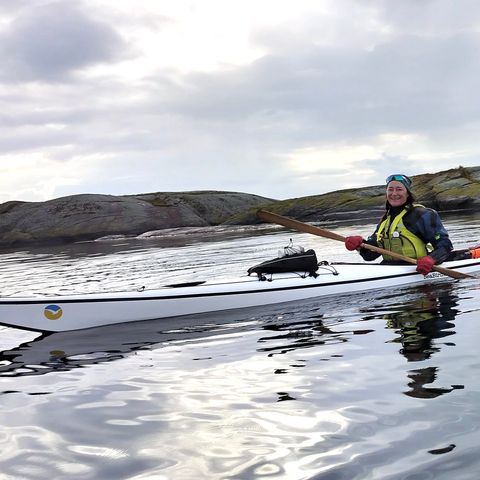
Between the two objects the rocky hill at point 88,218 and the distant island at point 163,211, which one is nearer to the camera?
the distant island at point 163,211

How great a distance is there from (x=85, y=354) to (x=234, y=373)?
97.0 inches

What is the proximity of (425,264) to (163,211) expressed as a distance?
50.0 meters

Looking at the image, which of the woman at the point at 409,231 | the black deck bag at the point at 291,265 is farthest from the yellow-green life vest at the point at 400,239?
the black deck bag at the point at 291,265

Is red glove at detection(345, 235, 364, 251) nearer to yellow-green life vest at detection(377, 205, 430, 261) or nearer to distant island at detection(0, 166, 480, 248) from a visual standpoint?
yellow-green life vest at detection(377, 205, 430, 261)

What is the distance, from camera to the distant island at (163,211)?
2005 inches

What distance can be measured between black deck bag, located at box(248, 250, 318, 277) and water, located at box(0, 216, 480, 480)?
1.04m

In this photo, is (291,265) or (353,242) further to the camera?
(353,242)

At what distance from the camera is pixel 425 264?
9.62 meters

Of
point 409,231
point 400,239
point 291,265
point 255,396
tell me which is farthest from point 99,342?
point 409,231

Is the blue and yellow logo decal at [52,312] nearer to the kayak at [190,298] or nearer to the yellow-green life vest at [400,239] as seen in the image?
the kayak at [190,298]

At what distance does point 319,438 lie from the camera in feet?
12.8

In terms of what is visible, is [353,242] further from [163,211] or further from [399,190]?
[163,211]

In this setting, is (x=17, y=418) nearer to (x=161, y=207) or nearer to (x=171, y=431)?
(x=171, y=431)

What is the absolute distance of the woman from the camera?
9.94 m
